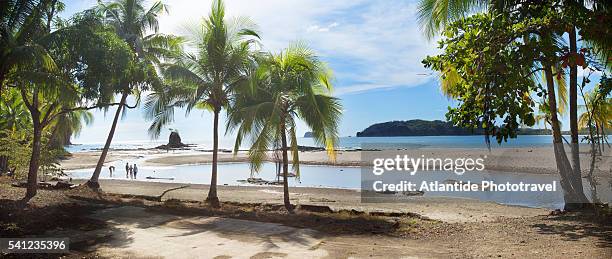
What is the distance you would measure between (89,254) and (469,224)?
8.78 metres

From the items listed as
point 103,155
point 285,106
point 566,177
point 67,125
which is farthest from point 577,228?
point 67,125

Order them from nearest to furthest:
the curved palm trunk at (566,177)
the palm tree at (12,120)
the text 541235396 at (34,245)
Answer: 1. the text 541235396 at (34,245)
2. the curved palm trunk at (566,177)
3. the palm tree at (12,120)

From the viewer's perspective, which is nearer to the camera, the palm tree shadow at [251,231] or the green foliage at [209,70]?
the palm tree shadow at [251,231]

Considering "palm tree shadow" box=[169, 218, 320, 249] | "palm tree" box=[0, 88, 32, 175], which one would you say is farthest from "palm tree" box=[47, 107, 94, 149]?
"palm tree shadow" box=[169, 218, 320, 249]

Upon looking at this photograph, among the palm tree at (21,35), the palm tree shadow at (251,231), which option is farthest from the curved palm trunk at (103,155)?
the palm tree shadow at (251,231)

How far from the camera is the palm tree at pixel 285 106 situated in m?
13.4

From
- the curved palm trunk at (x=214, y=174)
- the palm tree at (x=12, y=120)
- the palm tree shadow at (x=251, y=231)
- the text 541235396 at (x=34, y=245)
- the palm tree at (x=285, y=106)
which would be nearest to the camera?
the text 541235396 at (x=34, y=245)

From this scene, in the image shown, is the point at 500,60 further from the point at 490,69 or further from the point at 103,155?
the point at 103,155

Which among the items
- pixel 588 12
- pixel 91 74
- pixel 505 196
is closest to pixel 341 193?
pixel 505 196

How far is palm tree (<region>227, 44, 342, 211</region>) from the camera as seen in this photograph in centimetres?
1343

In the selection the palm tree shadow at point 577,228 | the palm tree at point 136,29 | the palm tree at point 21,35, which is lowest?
the palm tree shadow at point 577,228

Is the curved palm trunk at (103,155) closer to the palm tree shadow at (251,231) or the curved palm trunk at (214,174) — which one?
the curved palm trunk at (214,174)

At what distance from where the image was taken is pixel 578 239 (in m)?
8.04

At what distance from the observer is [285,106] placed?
46.1ft
